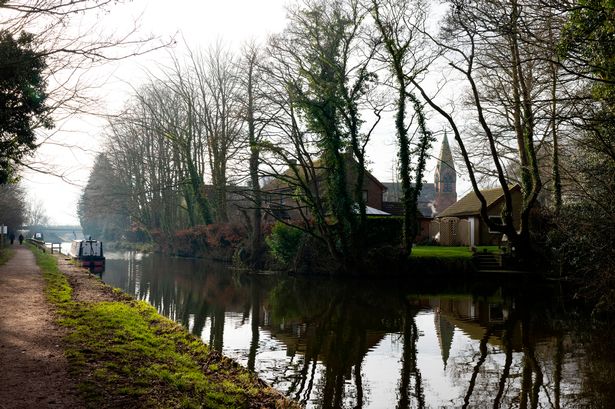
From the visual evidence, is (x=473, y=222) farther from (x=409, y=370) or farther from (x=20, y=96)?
(x=20, y=96)

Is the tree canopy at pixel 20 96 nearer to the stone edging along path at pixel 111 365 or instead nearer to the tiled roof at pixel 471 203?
the stone edging along path at pixel 111 365

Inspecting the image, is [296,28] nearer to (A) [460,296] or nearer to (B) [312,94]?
(B) [312,94]

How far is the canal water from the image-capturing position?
8.31m

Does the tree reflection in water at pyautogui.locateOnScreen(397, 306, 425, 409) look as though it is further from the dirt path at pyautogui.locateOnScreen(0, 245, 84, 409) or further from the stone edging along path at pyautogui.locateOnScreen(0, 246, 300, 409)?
the dirt path at pyautogui.locateOnScreen(0, 245, 84, 409)

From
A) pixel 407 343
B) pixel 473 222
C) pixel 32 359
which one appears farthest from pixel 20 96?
pixel 473 222

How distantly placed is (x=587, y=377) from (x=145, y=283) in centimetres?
2042

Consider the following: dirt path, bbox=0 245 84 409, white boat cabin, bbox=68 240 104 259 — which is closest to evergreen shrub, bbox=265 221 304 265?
white boat cabin, bbox=68 240 104 259

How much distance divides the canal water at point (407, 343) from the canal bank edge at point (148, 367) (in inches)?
43.8

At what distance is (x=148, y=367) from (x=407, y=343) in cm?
630

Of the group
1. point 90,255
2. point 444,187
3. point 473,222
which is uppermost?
point 444,187

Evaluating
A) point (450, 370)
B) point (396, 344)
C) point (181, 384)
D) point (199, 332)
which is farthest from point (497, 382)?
point (199, 332)

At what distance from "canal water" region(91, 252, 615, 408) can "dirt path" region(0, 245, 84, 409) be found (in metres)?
3.28

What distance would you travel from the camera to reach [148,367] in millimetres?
7699

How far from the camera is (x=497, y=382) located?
350 inches
